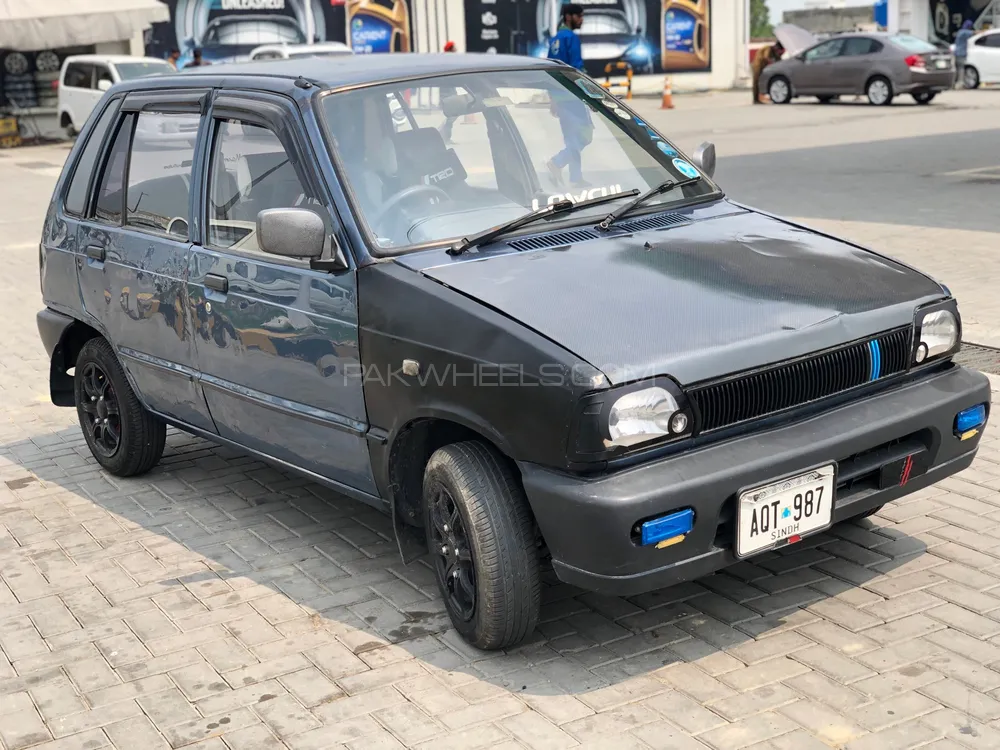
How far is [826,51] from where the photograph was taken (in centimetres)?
2797

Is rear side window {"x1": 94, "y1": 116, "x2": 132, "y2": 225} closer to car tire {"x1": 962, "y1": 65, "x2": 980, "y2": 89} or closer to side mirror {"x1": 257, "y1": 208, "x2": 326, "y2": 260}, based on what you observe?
side mirror {"x1": 257, "y1": 208, "x2": 326, "y2": 260}

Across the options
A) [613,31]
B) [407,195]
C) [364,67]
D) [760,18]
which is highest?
[760,18]

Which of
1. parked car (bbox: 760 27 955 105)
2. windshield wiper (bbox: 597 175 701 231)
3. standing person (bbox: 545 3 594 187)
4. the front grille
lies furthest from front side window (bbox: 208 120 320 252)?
parked car (bbox: 760 27 955 105)

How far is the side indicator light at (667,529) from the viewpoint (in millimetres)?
3443

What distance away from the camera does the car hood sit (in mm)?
3584

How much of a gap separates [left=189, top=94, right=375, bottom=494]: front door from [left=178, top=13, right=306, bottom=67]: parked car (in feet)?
97.9

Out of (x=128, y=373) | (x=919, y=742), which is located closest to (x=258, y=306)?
(x=128, y=373)

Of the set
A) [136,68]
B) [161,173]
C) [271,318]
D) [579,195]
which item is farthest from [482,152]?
[136,68]

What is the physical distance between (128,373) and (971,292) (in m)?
5.85

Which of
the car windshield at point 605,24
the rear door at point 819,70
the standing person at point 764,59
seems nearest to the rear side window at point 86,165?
the rear door at point 819,70

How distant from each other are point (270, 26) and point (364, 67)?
3056cm

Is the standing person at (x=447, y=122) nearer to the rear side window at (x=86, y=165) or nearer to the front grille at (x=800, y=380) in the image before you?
the front grille at (x=800, y=380)

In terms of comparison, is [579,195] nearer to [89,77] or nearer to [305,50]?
[305,50]

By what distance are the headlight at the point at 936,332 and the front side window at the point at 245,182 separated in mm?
2181
